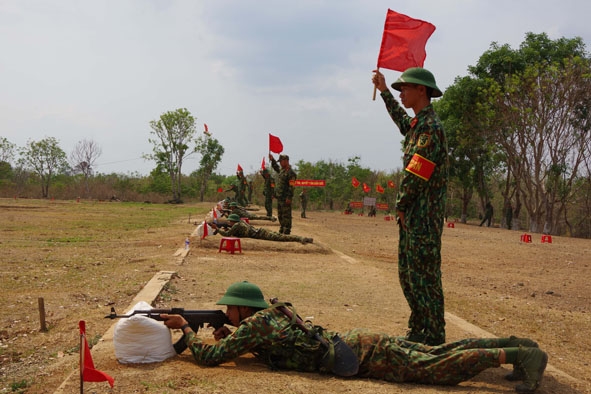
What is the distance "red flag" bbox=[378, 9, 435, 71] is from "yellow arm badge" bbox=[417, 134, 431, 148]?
4.77ft

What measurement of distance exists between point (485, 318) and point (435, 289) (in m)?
2.73

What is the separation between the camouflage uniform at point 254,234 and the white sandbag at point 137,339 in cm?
862

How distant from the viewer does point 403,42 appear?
5227 millimetres

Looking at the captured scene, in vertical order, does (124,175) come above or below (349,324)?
above

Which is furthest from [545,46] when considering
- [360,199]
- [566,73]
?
[360,199]

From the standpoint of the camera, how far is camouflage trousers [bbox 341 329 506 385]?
3416 mm

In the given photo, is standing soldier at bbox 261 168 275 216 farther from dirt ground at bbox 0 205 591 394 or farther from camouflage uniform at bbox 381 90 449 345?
camouflage uniform at bbox 381 90 449 345

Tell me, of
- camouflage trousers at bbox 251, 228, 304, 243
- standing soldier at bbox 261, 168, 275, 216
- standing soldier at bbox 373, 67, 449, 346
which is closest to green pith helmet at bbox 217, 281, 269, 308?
standing soldier at bbox 373, 67, 449, 346

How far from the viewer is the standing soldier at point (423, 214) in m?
3.94

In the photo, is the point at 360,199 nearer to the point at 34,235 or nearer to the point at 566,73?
the point at 566,73

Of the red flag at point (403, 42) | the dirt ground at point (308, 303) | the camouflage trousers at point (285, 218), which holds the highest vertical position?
the red flag at point (403, 42)

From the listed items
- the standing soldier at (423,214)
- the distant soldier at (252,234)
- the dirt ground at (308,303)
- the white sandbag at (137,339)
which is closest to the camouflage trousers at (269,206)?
the dirt ground at (308,303)

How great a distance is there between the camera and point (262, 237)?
492 inches

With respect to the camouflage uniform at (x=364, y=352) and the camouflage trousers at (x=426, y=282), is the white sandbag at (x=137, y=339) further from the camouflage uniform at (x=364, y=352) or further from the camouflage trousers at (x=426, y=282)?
the camouflage trousers at (x=426, y=282)
